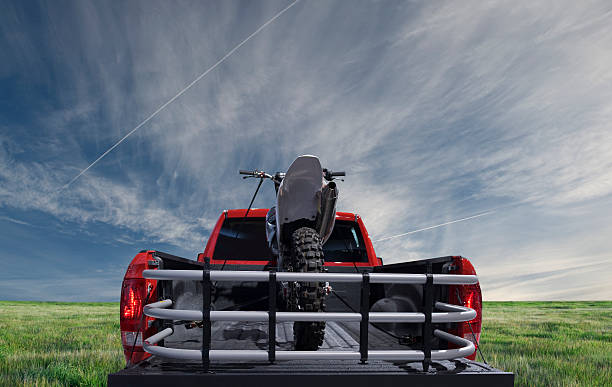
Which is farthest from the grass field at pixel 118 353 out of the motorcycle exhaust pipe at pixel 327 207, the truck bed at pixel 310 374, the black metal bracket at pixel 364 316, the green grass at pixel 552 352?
the black metal bracket at pixel 364 316

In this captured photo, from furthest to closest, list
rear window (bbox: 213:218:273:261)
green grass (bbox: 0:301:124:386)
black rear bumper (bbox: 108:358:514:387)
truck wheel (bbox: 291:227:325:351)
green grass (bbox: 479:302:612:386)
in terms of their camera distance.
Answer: rear window (bbox: 213:218:273:261), green grass (bbox: 479:302:612:386), green grass (bbox: 0:301:124:386), truck wheel (bbox: 291:227:325:351), black rear bumper (bbox: 108:358:514:387)

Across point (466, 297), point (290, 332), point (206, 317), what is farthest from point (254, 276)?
point (290, 332)

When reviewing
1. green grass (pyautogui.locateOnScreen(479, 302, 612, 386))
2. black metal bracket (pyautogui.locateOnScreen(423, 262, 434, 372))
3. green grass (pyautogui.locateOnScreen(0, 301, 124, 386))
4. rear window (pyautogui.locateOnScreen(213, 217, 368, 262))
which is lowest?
green grass (pyautogui.locateOnScreen(479, 302, 612, 386))

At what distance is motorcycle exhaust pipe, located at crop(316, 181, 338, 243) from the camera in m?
3.10

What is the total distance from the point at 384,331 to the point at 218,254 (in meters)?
2.19

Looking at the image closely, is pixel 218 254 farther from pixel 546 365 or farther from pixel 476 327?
pixel 546 365

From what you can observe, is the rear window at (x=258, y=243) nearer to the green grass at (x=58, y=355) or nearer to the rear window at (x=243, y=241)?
the rear window at (x=243, y=241)

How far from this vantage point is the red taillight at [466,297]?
262cm

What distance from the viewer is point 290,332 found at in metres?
3.85

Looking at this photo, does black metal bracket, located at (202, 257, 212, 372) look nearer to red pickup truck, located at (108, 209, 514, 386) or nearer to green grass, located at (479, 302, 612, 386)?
red pickup truck, located at (108, 209, 514, 386)

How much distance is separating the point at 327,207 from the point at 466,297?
1205 mm

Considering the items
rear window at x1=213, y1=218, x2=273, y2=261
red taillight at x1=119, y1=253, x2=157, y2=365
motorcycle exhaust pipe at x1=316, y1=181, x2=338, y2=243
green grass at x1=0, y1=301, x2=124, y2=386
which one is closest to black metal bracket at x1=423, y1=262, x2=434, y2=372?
motorcycle exhaust pipe at x1=316, y1=181, x2=338, y2=243

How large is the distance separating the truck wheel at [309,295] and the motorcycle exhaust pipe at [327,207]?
1.06 feet

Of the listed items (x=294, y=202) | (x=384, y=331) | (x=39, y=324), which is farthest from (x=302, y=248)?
(x=39, y=324)
